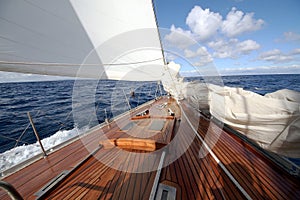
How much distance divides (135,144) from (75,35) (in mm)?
1810

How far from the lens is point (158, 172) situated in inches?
54.3

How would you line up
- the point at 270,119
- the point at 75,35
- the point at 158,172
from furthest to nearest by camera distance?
the point at 75,35, the point at 158,172, the point at 270,119

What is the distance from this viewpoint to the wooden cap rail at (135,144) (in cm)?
173

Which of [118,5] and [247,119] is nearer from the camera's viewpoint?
[247,119]

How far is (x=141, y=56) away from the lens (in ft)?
11.7

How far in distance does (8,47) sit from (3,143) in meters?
4.33

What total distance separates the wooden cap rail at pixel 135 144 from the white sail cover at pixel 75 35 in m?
1.23

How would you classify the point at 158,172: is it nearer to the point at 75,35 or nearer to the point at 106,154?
the point at 106,154

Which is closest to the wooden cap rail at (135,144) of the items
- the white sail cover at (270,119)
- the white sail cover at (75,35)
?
the white sail cover at (270,119)

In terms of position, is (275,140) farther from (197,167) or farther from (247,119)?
(197,167)

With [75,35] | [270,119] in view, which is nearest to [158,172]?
[270,119]

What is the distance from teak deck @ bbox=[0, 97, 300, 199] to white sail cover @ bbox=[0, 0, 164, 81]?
4.06 feet

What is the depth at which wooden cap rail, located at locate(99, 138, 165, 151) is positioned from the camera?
1.73 m

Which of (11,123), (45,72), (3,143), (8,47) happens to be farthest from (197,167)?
(11,123)
